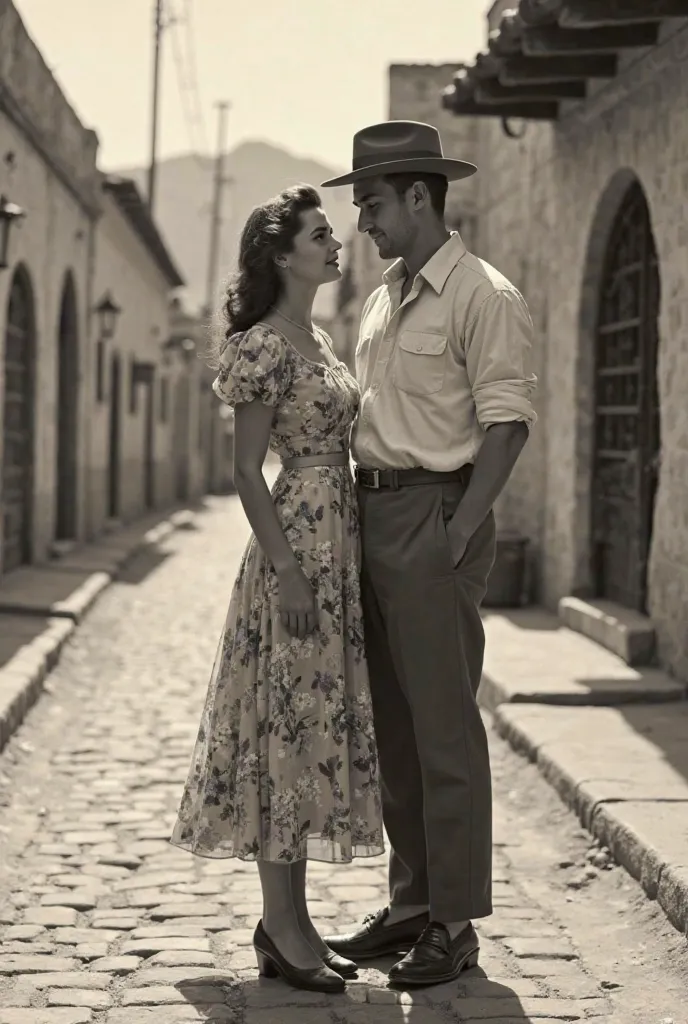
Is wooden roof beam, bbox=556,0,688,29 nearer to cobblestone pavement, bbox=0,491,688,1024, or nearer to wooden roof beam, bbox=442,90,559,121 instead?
wooden roof beam, bbox=442,90,559,121

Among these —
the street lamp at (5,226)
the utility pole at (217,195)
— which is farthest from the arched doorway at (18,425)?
the utility pole at (217,195)

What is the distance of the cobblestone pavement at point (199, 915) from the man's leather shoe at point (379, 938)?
7 cm

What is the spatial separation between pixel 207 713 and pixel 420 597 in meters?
0.63

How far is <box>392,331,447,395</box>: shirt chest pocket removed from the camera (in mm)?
3602

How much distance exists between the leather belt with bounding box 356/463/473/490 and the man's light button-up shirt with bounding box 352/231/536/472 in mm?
20

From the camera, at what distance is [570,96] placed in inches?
340

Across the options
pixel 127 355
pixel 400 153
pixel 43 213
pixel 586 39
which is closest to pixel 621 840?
pixel 400 153

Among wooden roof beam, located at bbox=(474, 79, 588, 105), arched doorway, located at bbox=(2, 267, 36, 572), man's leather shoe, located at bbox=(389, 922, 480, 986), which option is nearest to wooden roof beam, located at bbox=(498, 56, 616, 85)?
wooden roof beam, located at bbox=(474, 79, 588, 105)

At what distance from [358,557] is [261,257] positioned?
32.1 inches

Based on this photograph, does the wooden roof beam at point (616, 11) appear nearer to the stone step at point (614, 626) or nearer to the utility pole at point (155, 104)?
the stone step at point (614, 626)

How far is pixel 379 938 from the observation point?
3818 millimetres

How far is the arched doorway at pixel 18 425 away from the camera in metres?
11.0

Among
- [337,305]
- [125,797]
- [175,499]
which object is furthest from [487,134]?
[337,305]

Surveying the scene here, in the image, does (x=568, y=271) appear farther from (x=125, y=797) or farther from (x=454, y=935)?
(x=454, y=935)
